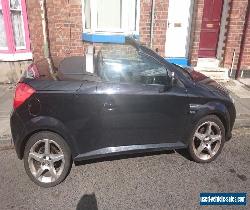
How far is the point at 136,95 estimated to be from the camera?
136 inches

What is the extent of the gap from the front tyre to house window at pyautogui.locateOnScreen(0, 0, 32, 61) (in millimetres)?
5357

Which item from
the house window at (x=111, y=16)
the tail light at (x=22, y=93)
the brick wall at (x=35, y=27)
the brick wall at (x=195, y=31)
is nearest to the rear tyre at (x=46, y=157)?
the tail light at (x=22, y=93)

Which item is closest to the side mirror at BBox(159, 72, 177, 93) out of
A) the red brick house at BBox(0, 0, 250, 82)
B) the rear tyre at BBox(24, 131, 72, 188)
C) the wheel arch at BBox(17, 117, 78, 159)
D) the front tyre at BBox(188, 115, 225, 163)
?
the front tyre at BBox(188, 115, 225, 163)

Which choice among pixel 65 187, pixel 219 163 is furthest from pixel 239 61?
pixel 65 187

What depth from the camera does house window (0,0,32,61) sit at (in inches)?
272

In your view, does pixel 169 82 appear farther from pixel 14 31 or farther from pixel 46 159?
pixel 14 31

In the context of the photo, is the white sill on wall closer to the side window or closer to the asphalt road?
the asphalt road

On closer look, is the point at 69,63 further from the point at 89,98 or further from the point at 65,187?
the point at 65,187

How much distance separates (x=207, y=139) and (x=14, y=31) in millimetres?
5835

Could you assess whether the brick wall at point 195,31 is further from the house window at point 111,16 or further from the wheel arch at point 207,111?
the wheel arch at point 207,111

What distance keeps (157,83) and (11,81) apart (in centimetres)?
503

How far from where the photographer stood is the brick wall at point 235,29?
7.25 meters

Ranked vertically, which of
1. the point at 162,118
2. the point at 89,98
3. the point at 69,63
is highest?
Answer: the point at 69,63

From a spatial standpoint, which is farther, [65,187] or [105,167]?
[105,167]
